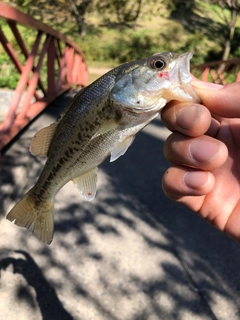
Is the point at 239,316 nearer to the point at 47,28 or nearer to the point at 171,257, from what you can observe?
the point at 171,257

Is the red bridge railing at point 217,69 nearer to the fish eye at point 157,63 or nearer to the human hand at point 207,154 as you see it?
the human hand at point 207,154

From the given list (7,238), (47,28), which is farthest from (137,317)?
(47,28)

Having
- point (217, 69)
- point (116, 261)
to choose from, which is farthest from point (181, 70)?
point (217, 69)

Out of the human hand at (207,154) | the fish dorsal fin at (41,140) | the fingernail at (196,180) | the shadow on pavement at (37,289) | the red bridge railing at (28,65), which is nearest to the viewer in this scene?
the human hand at (207,154)

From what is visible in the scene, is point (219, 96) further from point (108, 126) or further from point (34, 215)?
point (34, 215)

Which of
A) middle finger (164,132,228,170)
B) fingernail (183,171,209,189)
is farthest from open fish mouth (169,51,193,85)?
fingernail (183,171,209,189)

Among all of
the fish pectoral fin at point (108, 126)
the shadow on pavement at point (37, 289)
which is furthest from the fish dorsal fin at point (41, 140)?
the shadow on pavement at point (37, 289)
